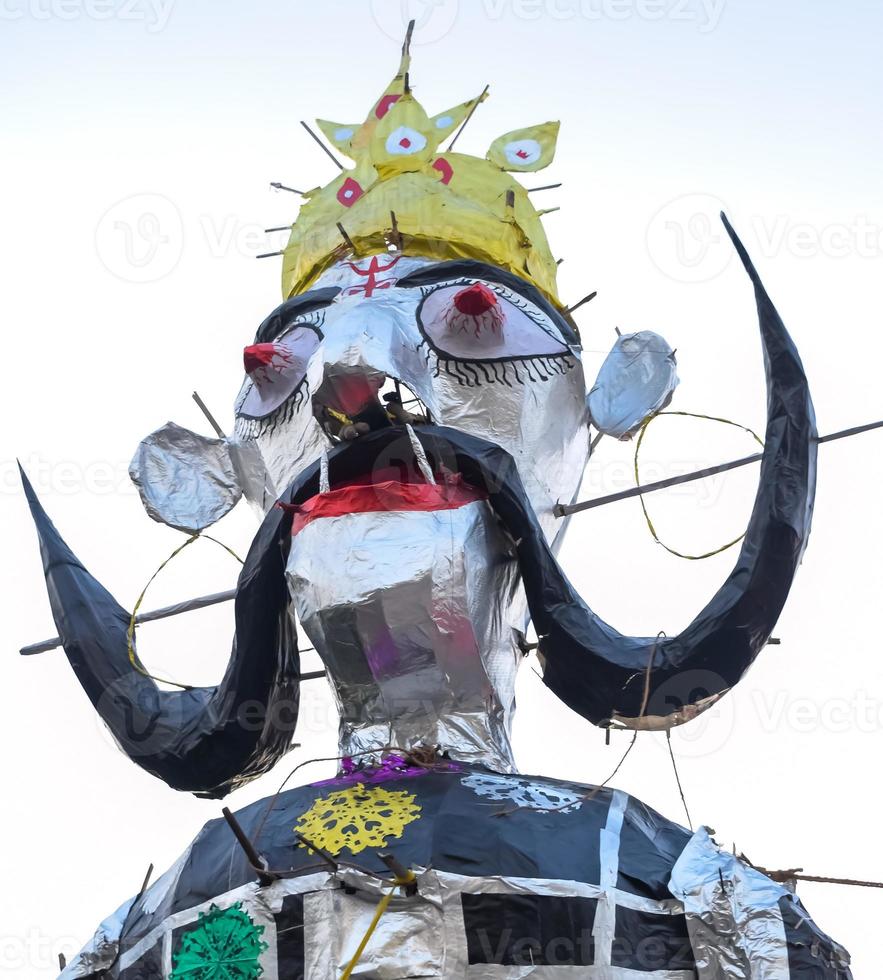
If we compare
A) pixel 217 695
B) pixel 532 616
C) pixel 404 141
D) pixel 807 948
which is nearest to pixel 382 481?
pixel 532 616

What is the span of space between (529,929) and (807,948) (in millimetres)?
699

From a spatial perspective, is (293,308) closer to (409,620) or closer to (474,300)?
(474,300)

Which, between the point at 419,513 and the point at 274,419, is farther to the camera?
the point at 274,419

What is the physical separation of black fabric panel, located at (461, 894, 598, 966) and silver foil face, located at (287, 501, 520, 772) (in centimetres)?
67

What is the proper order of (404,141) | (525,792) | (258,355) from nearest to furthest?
(525,792)
(258,355)
(404,141)

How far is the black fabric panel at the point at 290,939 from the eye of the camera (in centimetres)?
466

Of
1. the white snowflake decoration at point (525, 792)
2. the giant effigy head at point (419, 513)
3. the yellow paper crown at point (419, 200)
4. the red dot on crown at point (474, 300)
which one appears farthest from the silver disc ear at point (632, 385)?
the white snowflake decoration at point (525, 792)

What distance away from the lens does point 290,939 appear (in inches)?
185

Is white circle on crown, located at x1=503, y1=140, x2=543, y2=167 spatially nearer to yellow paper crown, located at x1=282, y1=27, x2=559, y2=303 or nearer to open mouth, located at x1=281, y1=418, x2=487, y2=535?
yellow paper crown, located at x1=282, y1=27, x2=559, y2=303

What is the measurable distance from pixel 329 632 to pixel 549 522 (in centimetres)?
98

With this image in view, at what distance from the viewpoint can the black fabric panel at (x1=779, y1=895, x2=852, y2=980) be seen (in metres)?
4.57

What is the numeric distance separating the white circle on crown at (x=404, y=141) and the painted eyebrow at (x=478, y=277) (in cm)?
64

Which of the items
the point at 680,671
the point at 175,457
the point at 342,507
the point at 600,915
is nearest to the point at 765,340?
the point at 680,671

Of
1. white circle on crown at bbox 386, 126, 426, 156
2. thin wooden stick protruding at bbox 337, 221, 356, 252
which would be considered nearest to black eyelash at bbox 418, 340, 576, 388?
thin wooden stick protruding at bbox 337, 221, 356, 252
